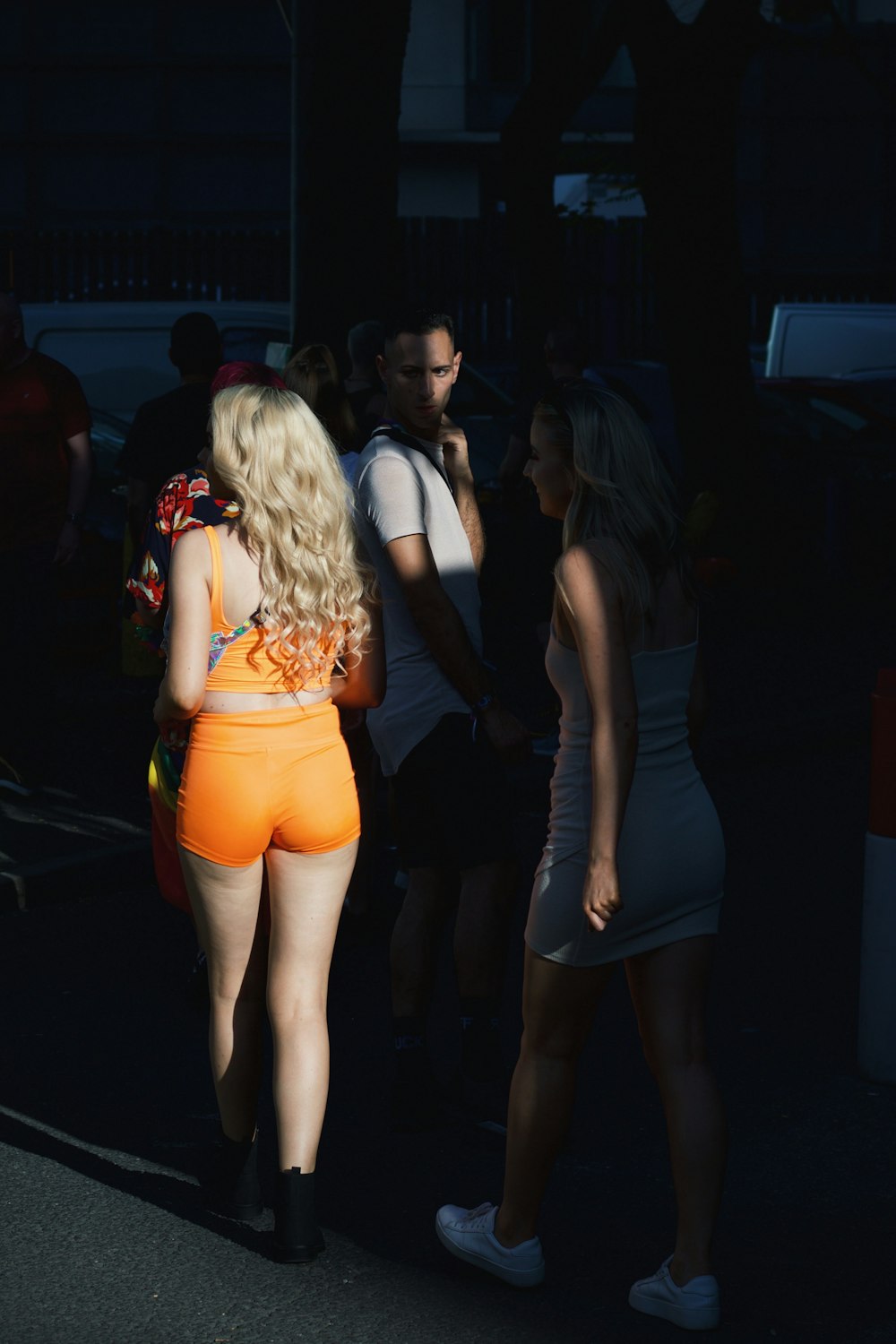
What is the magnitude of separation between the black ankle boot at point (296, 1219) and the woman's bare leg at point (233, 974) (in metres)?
0.25

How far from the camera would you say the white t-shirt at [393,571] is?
4.73m

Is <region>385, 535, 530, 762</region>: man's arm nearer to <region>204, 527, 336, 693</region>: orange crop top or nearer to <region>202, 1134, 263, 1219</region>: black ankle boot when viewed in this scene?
<region>204, 527, 336, 693</region>: orange crop top

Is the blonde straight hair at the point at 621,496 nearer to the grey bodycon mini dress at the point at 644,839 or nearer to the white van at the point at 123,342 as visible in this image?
the grey bodycon mini dress at the point at 644,839

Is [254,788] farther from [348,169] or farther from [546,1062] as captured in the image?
[348,169]

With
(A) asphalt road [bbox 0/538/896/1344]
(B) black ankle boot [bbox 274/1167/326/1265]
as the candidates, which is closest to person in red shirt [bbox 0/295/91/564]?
(A) asphalt road [bbox 0/538/896/1344]

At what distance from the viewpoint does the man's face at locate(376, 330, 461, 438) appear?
16.0ft

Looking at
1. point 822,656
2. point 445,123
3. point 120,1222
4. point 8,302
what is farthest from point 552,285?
point 445,123

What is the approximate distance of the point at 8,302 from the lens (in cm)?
746

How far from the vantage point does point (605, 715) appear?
A: 11.5ft

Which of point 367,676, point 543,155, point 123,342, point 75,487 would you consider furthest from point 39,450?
point 543,155

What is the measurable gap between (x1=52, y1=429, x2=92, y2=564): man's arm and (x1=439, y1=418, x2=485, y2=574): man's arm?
2.85 m

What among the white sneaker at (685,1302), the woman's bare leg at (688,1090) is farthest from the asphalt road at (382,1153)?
the woman's bare leg at (688,1090)

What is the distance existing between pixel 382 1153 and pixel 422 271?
75.8ft

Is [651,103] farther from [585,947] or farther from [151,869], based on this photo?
[585,947]
